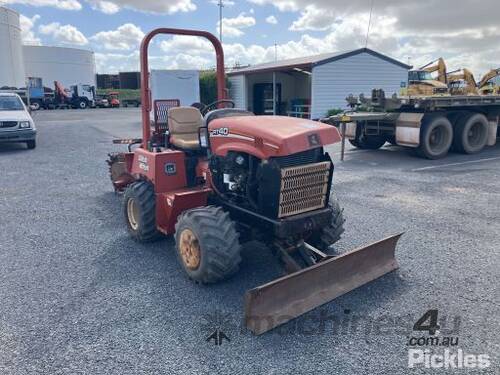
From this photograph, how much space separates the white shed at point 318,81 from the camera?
1961 cm

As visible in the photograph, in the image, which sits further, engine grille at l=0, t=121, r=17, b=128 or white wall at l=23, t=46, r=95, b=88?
white wall at l=23, t=46, r=95, b=88

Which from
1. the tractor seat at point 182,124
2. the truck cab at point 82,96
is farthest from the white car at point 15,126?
the truck cab at point 82,96

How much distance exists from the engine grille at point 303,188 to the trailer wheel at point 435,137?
7.72m

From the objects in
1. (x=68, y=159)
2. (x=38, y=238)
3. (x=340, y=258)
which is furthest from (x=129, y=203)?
(x=68, y=159)

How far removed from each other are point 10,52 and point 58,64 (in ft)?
39.7

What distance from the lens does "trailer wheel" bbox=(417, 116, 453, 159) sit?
35.2 feet

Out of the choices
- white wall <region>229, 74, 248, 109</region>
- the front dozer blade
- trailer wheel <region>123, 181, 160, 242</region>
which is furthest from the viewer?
white wall <region>229, 74, 248, 109</region>

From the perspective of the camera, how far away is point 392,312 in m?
3.55

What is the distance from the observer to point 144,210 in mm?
4809

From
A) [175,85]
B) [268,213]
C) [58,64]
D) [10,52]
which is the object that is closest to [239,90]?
[175,85]

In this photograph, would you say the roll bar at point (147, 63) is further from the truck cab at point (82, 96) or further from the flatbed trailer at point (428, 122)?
the truck cab at point (82, 96)

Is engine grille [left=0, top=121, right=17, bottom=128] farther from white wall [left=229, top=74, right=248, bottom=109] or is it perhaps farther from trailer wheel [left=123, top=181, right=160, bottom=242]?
white wall [left=229, top=74, right=248, bottom=109]

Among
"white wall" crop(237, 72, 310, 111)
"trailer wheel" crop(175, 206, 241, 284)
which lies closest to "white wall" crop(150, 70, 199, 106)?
"white wall" crop(237, 72, 310, 111)

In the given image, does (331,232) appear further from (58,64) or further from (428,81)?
(58,64)
